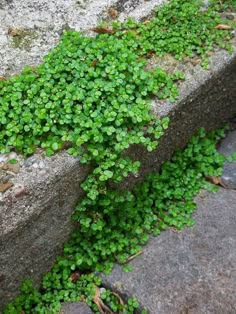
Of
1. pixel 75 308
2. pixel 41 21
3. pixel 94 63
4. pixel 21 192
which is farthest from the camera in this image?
pixel 41 21

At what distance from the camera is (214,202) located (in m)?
3.98

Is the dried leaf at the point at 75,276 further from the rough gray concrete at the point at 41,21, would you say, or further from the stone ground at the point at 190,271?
the rough gray concrete at the point at 41,21

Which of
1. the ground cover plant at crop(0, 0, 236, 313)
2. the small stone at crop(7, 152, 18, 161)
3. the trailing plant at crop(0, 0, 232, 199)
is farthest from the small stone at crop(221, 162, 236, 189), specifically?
the small stone at crop(7, 152, 18, 161)

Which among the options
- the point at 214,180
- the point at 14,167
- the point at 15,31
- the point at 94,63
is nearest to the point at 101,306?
the point at 14,167

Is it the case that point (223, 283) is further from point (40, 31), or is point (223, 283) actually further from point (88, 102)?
point (40, 31)

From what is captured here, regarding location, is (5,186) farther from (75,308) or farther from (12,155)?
(75,308)

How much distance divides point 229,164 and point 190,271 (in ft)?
3.22

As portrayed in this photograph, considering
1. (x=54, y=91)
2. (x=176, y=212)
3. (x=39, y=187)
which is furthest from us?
(x=176, y=212)

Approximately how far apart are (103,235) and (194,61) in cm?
141

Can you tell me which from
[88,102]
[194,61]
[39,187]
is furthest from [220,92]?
[39,187]

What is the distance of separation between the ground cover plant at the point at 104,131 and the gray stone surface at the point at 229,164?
0.13 metres

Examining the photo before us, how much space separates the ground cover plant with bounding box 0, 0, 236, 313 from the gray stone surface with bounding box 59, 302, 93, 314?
4 centimetres

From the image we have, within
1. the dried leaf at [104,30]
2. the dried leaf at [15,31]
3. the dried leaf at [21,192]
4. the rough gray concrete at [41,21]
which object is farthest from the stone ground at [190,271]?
the dried leaf at [15,31]

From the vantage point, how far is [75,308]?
11.4ft
